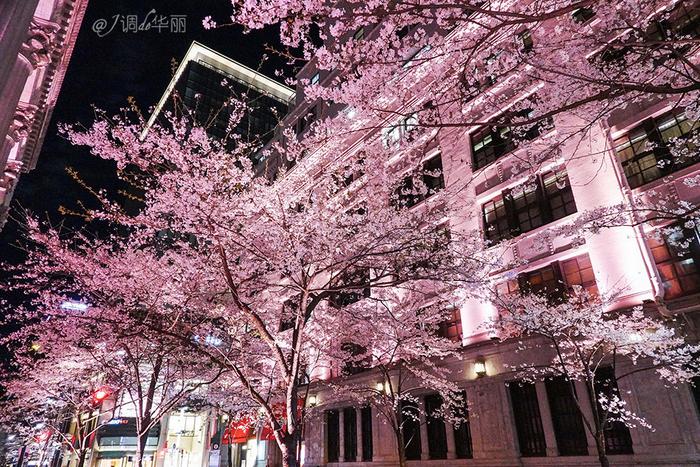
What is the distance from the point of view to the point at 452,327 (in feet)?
70.6

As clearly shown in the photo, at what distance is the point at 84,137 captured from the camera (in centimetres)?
1195

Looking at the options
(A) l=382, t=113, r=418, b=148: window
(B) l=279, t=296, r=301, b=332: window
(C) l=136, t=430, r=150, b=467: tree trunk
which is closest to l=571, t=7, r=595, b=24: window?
(A) l=382, t=113, r=418, b=148: window

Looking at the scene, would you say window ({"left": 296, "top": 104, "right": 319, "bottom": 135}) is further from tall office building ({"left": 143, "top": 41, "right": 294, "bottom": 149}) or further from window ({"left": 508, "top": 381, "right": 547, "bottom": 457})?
tall office building ({"left": 143, "top": 41, "right": 294, "bottom": 149})

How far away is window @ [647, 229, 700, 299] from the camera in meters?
14.0

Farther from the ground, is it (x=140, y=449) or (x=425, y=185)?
(x=425, y=185)

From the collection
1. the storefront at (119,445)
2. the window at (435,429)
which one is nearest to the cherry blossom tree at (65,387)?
the storefront at (119,445)

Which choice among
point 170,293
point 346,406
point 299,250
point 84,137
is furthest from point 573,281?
point 84,137

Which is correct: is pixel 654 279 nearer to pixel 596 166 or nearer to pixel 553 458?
pixel 596 166

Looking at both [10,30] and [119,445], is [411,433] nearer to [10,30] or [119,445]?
[10,30]

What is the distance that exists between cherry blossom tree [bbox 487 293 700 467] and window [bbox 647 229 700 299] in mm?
1380

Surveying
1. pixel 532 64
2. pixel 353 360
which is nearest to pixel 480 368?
pixel 353 360

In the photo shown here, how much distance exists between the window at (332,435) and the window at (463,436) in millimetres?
9982

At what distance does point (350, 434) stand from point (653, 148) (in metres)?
22.6

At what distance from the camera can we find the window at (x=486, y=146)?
71.5ft
